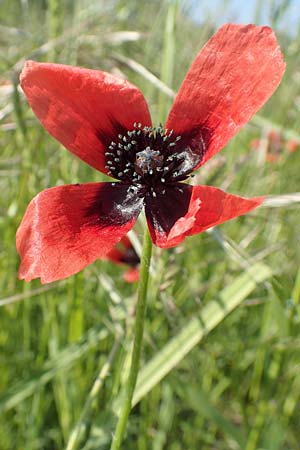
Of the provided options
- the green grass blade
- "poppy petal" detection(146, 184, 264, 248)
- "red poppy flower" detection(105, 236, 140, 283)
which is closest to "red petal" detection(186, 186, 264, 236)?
"poppy petal" detection(146, 184, 264, 248)

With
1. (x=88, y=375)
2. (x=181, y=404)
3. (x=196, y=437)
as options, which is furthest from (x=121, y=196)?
(x=181, y=404)

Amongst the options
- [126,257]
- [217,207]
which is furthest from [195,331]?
[126,257]

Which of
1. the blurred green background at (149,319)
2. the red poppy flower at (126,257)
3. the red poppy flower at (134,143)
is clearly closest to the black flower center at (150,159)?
the red poppy flower at (134,143)

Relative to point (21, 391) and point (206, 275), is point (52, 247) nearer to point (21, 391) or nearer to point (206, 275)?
point (21, 391)

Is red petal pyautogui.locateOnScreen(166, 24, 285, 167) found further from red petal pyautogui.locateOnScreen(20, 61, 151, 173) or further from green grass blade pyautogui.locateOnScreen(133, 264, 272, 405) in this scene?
green grass blade pyautogui.locateOnScreen(133, 264, 272, 405)

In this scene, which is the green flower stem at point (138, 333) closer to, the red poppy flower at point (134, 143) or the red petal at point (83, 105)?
the red poppy flower at point (134, 143)

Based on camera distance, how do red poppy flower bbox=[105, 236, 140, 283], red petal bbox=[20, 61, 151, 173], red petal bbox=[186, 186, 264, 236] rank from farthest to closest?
1. red poppy flower bbox=[105, 236, 140, 283]
2. red petal bbox=[20, 61, 151, 173]
3. red petal bbox=[186, 186, 264, 236]
